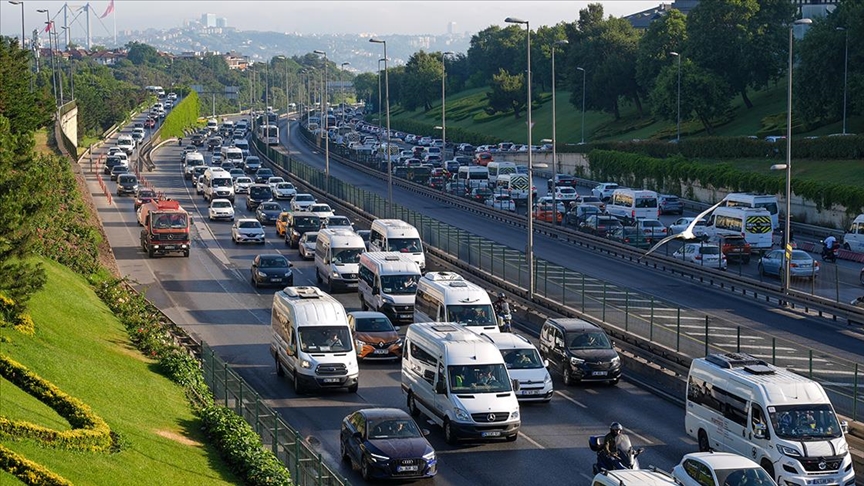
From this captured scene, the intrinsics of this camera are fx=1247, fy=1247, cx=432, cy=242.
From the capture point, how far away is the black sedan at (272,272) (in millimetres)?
50938

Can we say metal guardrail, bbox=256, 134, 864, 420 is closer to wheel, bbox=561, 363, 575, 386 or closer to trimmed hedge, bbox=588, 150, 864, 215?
wheel, bbox=561, 363, 575, 386

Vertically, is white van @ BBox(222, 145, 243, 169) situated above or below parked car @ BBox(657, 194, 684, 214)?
above

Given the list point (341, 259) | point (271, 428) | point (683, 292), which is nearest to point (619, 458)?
point (271, 428)

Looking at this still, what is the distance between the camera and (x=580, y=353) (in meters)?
34.6

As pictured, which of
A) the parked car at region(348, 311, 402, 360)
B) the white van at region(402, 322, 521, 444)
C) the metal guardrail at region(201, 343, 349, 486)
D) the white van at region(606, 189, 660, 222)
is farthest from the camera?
the white van at region(606, 189, 660, 222)

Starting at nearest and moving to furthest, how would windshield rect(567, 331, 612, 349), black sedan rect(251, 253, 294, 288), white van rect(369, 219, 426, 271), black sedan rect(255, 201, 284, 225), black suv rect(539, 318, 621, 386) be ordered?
black suv rect(539, 318, 621, 386), windshield rect(567, 331, 612, 349), black sedan rect(251, 253, 294, 288), white van rect(369, 219, 426, 271), black sedan rect(255, 201, 284, 225)

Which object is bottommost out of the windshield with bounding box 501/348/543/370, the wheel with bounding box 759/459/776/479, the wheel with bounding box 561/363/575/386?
the wheel with bounding box 561/363/575/386

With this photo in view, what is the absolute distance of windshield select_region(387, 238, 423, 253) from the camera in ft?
172

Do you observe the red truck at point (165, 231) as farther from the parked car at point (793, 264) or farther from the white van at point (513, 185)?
the white van at point (513, 185)

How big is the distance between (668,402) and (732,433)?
265 inches

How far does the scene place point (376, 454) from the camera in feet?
81.9

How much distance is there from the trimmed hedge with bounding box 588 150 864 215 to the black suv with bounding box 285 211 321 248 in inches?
1156

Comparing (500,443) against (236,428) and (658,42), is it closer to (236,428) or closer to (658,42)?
(236,428)

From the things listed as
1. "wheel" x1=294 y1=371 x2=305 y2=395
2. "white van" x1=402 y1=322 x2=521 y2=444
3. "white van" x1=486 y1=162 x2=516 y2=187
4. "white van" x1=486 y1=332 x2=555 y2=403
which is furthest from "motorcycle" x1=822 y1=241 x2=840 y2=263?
"white van" x1=486 y1=162 x2=516 y2=187
